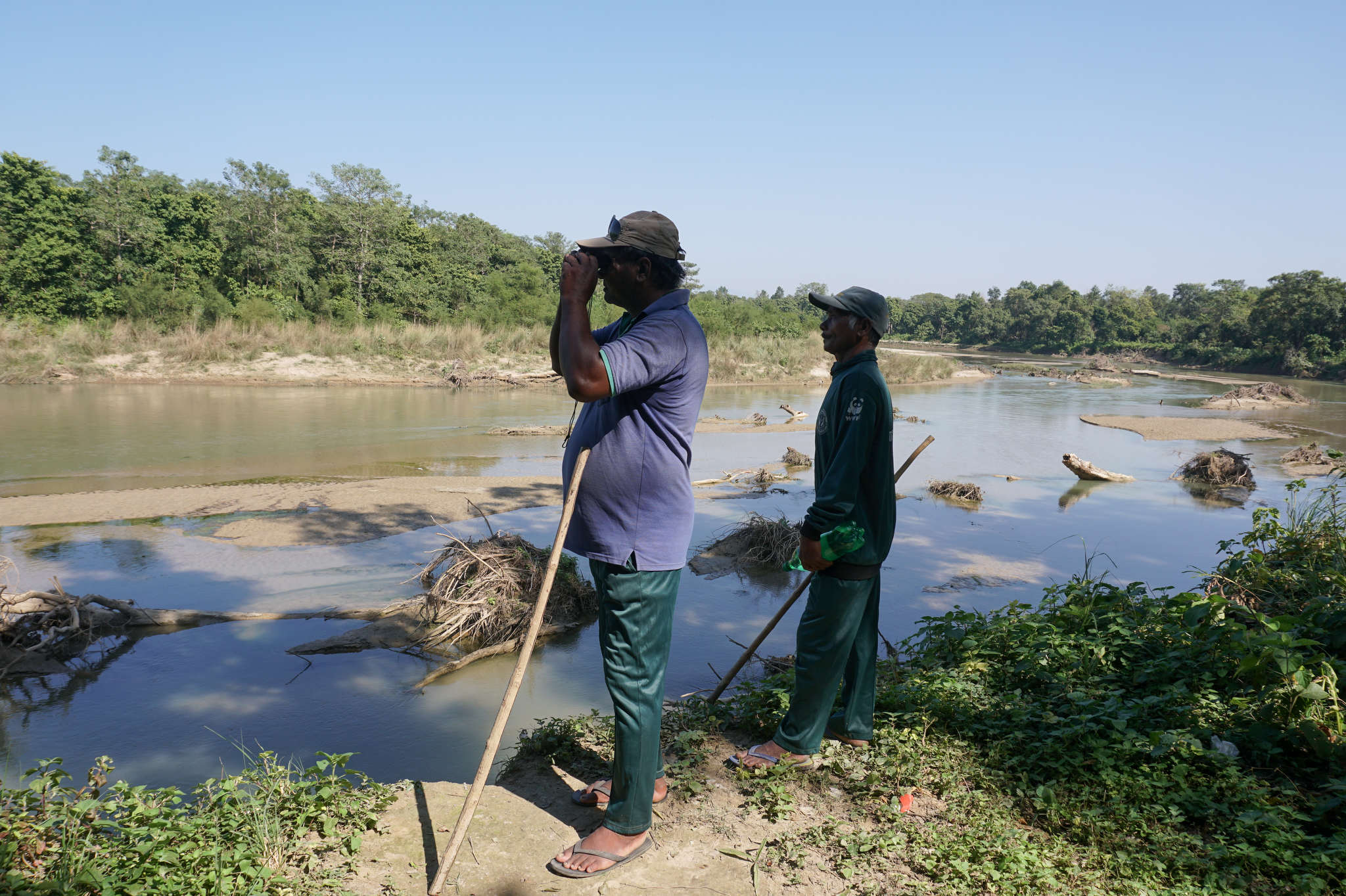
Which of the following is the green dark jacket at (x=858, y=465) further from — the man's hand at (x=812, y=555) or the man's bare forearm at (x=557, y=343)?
the man's bare forearm at (x=557, y=343)

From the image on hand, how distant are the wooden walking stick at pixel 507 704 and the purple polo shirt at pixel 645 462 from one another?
0.14 feet

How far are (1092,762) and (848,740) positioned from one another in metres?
0.99

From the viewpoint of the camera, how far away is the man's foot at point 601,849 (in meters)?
2.65

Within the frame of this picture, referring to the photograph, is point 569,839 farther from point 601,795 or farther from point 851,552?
point 851,552

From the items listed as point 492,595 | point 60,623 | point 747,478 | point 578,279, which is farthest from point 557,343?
point 747,478

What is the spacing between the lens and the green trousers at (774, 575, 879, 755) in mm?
3305

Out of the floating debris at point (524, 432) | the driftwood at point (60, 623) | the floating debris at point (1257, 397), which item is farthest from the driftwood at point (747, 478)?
the floating debris at point (1257, 397)

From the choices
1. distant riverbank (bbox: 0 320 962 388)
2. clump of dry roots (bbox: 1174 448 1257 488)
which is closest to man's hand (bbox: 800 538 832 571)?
clump of dry roots (bbox: 1174 448 1257 488)

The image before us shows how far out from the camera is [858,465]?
327 centimetres

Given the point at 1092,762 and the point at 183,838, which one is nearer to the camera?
the point at 183,838

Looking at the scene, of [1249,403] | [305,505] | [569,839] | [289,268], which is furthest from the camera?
[289,268]

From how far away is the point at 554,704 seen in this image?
4.87 meters

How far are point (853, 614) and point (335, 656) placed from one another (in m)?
3.91

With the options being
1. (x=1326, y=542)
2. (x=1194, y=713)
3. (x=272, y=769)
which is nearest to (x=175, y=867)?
(x=272, y=769)
